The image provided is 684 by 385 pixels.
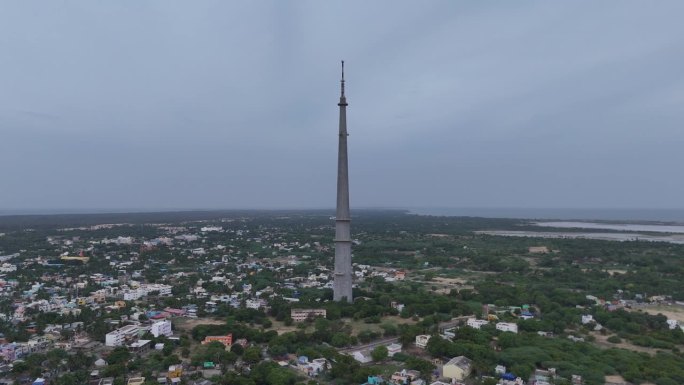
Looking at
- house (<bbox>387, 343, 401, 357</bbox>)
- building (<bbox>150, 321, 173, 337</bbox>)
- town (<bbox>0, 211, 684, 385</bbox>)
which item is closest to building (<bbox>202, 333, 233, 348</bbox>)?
town (<bbox>0, 211, 684, 385</bbox>)

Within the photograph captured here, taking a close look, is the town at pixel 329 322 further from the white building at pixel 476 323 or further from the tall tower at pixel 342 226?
the tall tower at pixel 342 226

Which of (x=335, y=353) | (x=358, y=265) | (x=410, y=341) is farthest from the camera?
(x=358, y=265)

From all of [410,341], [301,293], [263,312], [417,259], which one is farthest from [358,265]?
[410,341]

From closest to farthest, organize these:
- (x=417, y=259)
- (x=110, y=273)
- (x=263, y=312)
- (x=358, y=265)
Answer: (x=263, y=312), (x=110, y=273), (x=358, y=265), (x=417, y=259)

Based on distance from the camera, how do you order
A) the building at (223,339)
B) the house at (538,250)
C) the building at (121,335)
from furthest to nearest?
the house at (538,250) < the building at (121,335) < the building at (223,339)

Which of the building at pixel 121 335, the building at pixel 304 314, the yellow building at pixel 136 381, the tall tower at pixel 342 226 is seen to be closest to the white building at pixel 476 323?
the building at pixel 304 314

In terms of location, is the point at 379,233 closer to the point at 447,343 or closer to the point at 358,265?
the point at 358,265
